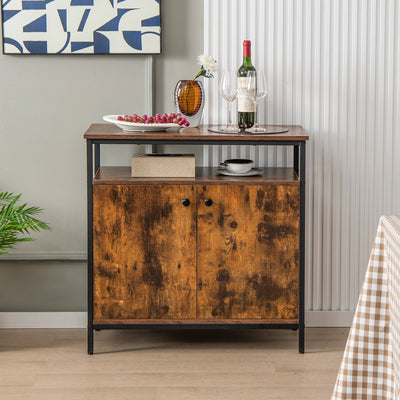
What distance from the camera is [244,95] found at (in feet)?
9.57

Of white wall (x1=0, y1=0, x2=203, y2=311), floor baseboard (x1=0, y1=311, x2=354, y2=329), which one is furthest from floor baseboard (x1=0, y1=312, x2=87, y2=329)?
white wall (x1=0, y1=0, x2=203, y2=311)

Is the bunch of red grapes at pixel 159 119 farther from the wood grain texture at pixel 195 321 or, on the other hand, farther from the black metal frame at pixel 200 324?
the wood grain texture at pixel 195 321

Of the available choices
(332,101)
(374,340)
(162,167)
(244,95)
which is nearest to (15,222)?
(162,167)

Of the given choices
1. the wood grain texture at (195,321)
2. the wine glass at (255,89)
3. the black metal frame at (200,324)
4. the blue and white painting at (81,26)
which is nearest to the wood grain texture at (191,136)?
the black metal frame at (200,324)

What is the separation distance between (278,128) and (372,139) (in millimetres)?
493

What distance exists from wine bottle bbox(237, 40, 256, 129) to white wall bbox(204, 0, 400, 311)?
0.24 m

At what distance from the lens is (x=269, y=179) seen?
2889 millimetres

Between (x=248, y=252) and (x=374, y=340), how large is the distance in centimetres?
100

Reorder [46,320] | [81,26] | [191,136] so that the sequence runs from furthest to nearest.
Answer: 1. [46,320]
2. [81,26]
3. [191,136]

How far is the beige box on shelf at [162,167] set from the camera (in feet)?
9.45

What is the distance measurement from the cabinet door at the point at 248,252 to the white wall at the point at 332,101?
0.43 meters

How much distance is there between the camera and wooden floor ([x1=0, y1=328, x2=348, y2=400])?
2641 mm

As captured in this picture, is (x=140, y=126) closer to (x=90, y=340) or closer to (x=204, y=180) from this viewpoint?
(x=204, y=180)

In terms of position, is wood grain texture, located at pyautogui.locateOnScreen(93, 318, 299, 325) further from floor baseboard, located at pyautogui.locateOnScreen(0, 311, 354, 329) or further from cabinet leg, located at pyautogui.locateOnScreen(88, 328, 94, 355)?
floor baseboard, located at pyautogui.locateOnScreen(0, 311, 354, 329)
